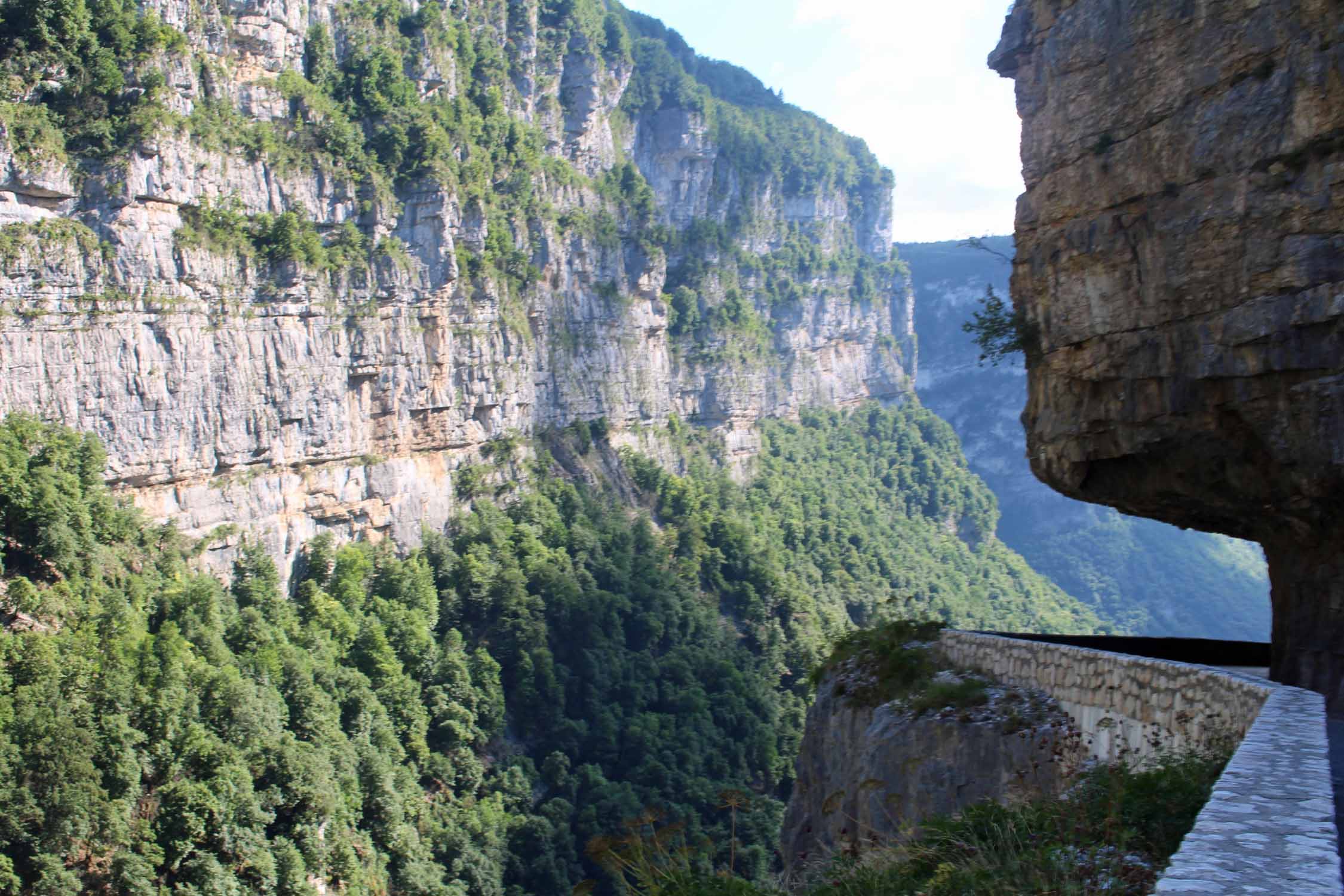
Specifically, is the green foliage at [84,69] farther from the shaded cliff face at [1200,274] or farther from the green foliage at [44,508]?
the shaded cliff face at [1200,274]

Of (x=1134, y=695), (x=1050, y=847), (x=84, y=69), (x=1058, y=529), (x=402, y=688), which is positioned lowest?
(x=1058, y=529)

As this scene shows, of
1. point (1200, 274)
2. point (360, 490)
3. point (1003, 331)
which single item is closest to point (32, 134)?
point (360, 490)

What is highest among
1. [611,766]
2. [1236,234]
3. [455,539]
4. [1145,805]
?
[1236,234]

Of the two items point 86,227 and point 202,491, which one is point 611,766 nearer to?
point 202,491

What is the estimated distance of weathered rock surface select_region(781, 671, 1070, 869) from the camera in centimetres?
1296

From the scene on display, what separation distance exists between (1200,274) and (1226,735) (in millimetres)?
5399

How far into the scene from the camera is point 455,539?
64688mm

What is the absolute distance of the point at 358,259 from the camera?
59.0 m

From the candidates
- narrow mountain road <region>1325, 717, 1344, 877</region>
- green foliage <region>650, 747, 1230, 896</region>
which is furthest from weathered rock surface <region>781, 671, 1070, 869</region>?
narrow mountain road <region>1325, 717, 1344, 877</region>

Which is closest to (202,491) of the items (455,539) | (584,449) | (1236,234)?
(455,539)

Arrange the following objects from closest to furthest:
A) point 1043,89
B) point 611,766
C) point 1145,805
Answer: point 1145,805
point 1043,89
point 611,766

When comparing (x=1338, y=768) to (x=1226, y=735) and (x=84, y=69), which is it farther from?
(x=84, y=69)

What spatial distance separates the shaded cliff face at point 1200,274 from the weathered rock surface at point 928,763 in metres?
2.72

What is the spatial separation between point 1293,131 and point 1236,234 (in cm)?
112
